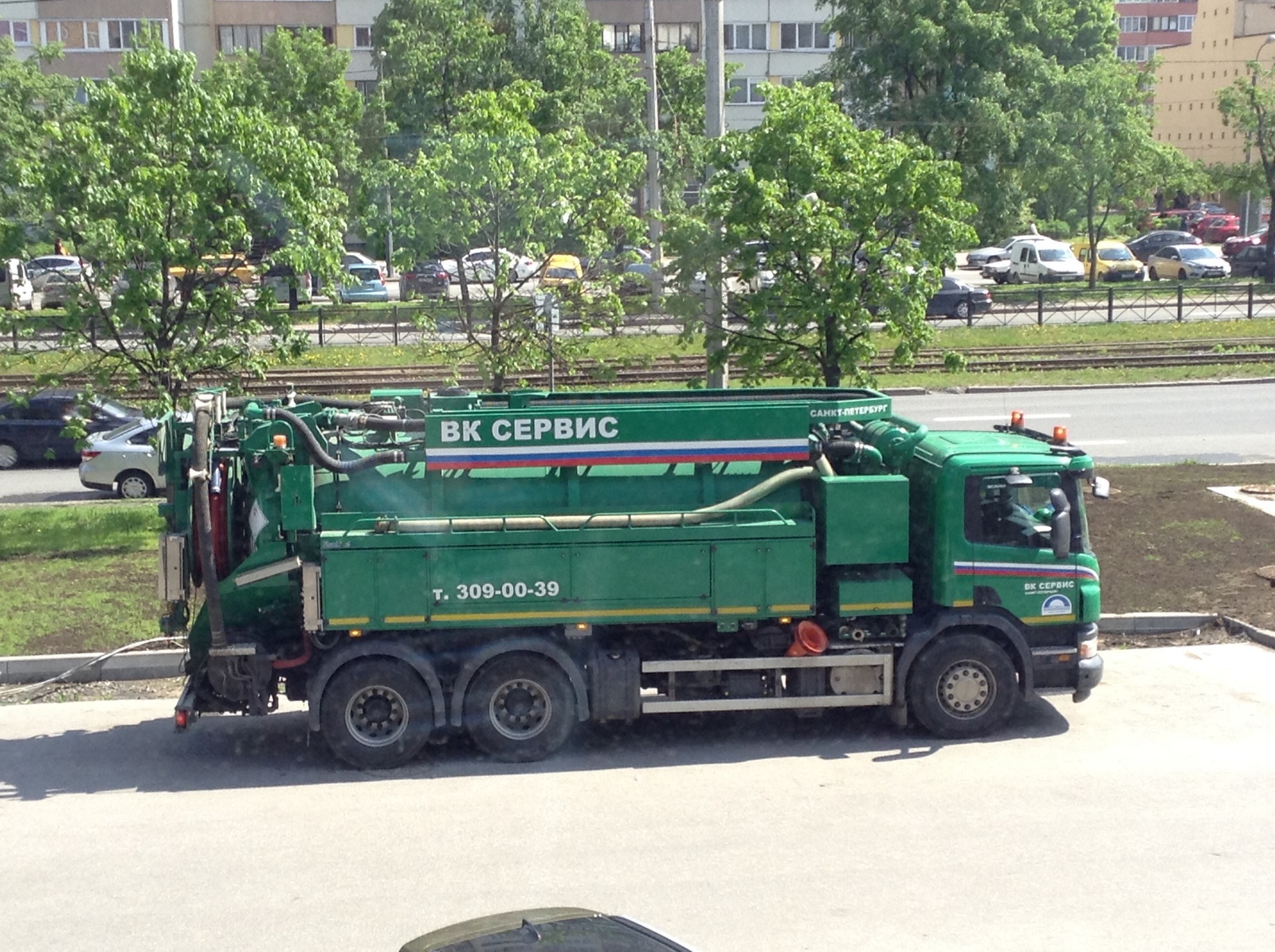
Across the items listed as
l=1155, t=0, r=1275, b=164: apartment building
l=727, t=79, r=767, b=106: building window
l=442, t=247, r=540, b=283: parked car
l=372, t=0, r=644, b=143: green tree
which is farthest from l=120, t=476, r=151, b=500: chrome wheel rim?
l=1155, t=0, r=1275, b=164: apartment building

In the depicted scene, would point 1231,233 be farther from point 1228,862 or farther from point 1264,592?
point 1228,862

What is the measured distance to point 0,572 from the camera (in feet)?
49.6

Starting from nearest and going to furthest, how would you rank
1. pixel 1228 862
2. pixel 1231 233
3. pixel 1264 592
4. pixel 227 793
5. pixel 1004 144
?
pixel 1228 862 < pixel 227 793 < pixel 1264 592 < pixel 1004 144 < pixel 1231 233

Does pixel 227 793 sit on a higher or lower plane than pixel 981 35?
lower

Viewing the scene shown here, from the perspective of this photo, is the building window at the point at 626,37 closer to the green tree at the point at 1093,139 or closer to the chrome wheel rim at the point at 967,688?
the green tree at the point at 1093,139

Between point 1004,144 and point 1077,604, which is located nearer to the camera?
point 1077,604

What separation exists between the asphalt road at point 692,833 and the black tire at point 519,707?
7.3 inches

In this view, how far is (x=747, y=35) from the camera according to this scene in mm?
68000

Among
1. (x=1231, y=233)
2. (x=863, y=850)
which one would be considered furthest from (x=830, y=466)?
(x=1231, y=233)

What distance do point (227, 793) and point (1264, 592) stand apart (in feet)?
32.5

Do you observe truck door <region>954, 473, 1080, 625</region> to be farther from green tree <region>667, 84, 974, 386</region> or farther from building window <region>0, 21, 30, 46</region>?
building window <region>0, 21, 30, 46</region>

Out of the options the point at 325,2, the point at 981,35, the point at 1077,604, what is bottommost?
the point at 1077,604

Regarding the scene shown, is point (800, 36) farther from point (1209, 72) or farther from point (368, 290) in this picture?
point (368, 290)

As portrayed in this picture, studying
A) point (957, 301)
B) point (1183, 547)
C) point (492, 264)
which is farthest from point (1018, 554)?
point (957, 301)
